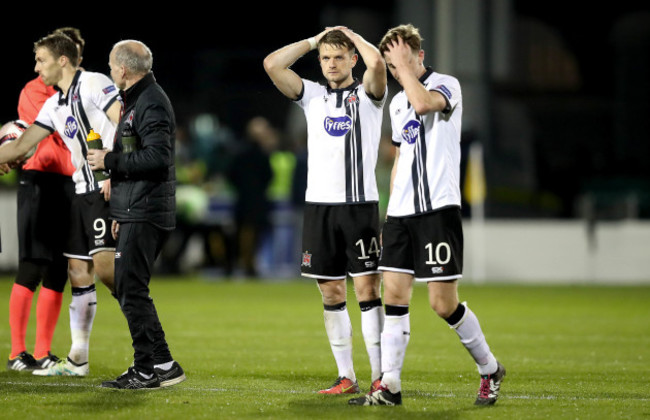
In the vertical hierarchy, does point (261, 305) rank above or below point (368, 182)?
below

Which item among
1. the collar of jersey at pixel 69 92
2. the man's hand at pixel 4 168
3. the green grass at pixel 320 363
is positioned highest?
the collar of jersey at pixel 69 92

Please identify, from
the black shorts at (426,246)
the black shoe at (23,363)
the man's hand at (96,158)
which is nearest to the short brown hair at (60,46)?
the man's hand at (96,158)

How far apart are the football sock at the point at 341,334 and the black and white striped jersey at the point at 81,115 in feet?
6.13

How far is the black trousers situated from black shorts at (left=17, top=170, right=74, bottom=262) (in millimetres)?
1307

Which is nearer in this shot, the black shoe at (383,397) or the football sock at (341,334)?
the black shoe at (383,397)

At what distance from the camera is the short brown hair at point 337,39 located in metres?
7.20

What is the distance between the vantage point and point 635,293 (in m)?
16.9

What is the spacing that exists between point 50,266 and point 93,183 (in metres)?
0.97

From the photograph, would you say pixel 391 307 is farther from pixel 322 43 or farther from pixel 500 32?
pixel 500 32

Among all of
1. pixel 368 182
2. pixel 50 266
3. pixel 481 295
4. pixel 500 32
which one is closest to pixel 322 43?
pixel 368 182

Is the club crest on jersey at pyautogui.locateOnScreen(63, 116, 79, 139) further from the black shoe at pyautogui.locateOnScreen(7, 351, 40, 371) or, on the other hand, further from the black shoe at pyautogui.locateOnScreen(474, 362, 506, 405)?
the black shoe at pyautogui.locateOnScreen(474, 362, 506, 405)

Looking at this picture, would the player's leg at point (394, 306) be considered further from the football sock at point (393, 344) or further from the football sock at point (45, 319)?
the football sock at point (45, 319)

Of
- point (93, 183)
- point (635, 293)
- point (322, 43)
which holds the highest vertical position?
point (322, 43)

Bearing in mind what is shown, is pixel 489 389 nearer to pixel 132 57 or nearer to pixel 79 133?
pixel 132 57
